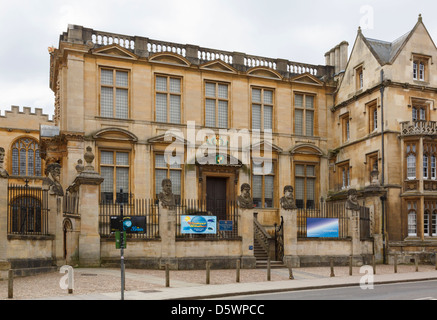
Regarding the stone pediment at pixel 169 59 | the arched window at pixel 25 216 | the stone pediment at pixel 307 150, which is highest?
the stone pediment at pixel 169 59

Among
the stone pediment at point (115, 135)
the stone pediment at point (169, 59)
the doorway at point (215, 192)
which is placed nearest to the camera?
the stone pediment at point (115, 135)

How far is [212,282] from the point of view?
66.2 ft

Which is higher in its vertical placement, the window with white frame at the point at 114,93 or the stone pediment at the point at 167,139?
the window with white frame at the point at 114,93

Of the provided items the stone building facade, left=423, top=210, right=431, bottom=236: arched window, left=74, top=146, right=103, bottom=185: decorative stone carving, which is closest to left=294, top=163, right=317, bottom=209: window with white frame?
the stone building facade

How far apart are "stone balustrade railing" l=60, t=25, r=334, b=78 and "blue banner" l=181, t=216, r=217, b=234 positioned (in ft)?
38.1

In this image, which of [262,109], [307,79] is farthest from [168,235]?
[307,79]

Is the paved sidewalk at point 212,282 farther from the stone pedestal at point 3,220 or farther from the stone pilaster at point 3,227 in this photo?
the stone pedestal at point 3,220

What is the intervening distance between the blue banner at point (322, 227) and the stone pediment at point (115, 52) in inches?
552

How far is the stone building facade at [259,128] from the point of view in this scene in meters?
30.7

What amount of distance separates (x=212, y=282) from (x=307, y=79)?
66.6ft

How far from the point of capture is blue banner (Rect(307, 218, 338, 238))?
90.9ft

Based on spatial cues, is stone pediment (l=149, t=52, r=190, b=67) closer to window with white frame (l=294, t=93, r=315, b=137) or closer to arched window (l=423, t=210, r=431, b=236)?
window with white frame (l=294, t=93, r=315, b=137)

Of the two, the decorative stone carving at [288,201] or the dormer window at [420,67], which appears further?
the dormer window at [420,67]

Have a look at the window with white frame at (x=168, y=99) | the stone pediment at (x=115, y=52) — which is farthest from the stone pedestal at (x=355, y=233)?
the stone pediment at (x=115, y=52)
